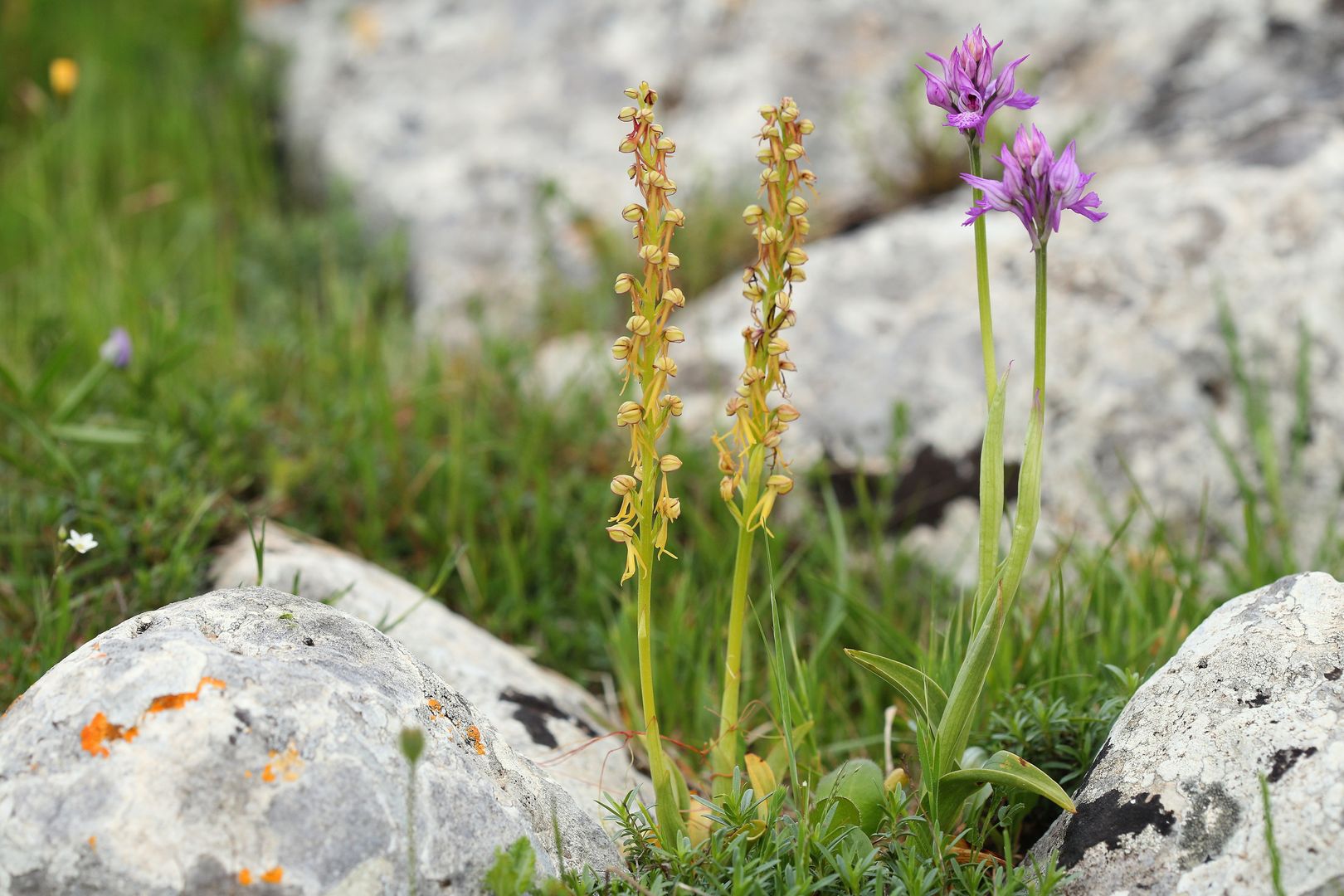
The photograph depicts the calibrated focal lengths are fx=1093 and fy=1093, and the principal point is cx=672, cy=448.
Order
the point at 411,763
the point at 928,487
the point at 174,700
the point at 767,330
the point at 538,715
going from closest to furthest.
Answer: the point at 411,763
the point at 174,700
the point at 767,330
the point at 538,715
the point at 928,487

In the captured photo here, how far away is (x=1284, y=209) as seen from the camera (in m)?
3.28

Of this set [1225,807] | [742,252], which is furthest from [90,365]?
[1225,807]

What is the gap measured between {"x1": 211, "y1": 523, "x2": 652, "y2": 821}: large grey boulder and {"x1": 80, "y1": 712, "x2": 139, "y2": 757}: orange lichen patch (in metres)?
0.68

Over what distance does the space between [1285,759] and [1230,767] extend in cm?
7

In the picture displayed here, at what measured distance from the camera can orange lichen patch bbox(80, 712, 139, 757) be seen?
131 cm

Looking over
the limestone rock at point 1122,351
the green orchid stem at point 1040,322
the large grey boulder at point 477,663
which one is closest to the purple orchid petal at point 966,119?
the green orchid stem at point 1040,322

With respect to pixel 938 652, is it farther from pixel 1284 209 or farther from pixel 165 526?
pixel 1284 209

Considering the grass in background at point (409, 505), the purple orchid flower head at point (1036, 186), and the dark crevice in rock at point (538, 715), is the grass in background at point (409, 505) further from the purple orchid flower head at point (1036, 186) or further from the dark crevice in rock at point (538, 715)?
the purple orchid flower head at point (1036, 186)

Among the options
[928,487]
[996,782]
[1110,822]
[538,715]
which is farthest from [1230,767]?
[928,487]

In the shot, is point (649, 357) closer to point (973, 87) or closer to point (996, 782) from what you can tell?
point (973, 87)

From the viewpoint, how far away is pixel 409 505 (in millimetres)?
2916

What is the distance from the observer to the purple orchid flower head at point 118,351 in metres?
2.78

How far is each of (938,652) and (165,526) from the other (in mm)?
1725

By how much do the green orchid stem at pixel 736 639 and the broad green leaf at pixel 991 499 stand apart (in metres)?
0.33
